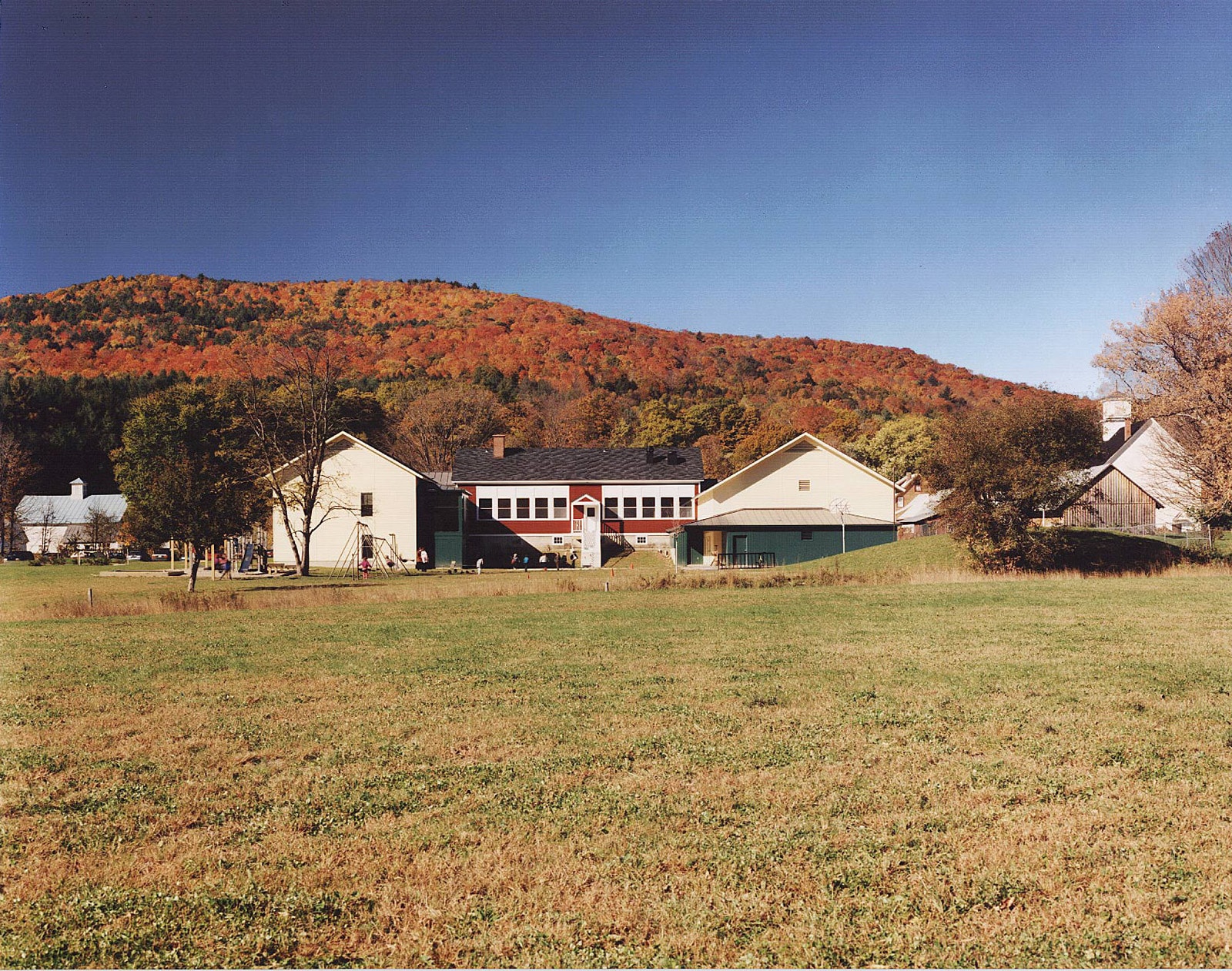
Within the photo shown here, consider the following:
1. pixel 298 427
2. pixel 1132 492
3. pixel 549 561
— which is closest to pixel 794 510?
pixel 549 561

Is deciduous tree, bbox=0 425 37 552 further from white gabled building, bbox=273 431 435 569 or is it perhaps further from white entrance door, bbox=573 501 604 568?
white entrance door, bbox=573 501 604 568

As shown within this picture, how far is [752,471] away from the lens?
5478 centimetres

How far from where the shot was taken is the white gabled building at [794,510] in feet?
167

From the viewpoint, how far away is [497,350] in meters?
120

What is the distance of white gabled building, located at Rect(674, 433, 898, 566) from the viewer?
50.9 meters

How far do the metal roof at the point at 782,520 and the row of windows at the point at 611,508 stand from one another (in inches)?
167

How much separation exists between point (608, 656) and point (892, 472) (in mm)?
75038

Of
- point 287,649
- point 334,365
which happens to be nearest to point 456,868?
point 287,649

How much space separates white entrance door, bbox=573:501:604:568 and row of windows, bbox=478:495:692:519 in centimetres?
103

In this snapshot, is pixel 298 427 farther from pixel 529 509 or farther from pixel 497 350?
pixel 497 350

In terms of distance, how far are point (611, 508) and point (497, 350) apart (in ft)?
219

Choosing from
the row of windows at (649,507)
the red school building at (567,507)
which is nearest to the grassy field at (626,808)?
the red school building at (567,507)

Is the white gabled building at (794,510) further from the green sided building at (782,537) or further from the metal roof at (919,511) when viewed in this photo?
the metal roof at (919,511)

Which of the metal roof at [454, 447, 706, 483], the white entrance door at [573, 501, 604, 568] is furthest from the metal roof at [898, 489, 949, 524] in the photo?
the white entrance door at [573, 501, 604, 568]
